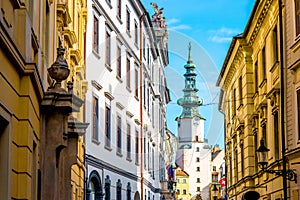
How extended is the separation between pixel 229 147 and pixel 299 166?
20196mm

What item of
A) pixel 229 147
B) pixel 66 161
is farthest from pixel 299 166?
pixel 229 147

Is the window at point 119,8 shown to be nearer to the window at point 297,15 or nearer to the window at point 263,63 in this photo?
the window at point 263,63

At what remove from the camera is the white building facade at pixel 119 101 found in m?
24.9

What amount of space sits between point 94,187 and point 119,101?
16.0 feet

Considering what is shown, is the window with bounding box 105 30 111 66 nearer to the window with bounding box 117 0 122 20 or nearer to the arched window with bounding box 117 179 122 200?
the window with bounding box 117 0 122 20

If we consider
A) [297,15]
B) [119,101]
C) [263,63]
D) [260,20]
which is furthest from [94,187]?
[297,15]

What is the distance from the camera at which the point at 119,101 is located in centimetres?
2958

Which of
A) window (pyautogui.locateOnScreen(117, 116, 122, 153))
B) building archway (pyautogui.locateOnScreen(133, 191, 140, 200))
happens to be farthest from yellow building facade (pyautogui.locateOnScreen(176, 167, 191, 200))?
window (pyautogui.locateOnScreen(117, 116, 122, 153))

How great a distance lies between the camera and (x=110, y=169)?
2764 centimetres

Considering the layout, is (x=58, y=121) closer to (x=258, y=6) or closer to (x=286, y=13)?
(x=286, y=13)

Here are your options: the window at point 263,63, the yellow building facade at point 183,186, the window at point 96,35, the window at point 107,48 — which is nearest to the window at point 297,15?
the window at point 263,63

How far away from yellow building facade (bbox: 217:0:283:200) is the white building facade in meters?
4.49

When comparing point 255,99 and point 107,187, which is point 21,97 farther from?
point 255,99

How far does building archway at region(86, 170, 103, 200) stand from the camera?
80.0 feet
